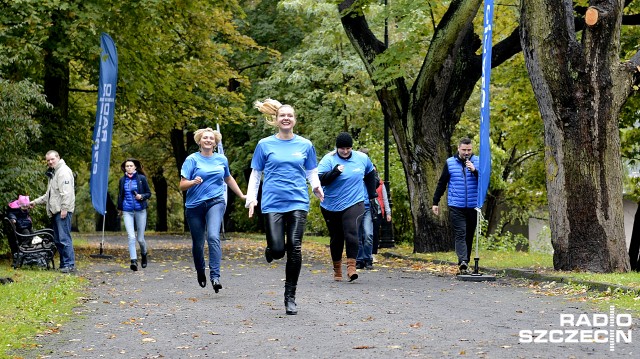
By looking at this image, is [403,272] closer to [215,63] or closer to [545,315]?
[545,315]

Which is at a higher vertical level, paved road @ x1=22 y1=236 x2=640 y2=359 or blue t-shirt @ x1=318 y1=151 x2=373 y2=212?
blue t-shirt @ x1=318 y1=151 x2=373 y2=212

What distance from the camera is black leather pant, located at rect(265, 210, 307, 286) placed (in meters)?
10.9

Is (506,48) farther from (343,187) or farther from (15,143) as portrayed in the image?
(15,143)

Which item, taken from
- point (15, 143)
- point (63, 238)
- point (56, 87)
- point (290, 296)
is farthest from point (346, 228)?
point (56, 87)

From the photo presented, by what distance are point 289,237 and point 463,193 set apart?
5.26m

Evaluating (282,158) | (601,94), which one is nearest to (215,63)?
(601,94)

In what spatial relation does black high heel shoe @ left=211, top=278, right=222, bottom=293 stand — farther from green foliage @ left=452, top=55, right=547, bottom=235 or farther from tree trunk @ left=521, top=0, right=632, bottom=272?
green foliage @ left=452, top=55, right=547, bottom=235

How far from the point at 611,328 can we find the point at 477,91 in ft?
101

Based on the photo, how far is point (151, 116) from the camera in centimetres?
3078

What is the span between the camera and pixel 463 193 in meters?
15.7

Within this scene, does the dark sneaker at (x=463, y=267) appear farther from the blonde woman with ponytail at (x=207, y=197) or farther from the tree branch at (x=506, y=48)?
the tree branch at (x=506, y=48)

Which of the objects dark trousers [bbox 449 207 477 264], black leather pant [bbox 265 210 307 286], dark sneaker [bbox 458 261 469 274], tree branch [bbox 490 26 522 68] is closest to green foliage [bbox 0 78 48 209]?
dark trousers [bbox 449 207 477 264]

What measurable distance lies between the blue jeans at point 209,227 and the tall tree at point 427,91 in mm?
9166

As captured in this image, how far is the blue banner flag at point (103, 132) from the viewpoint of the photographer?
72.7 ft
